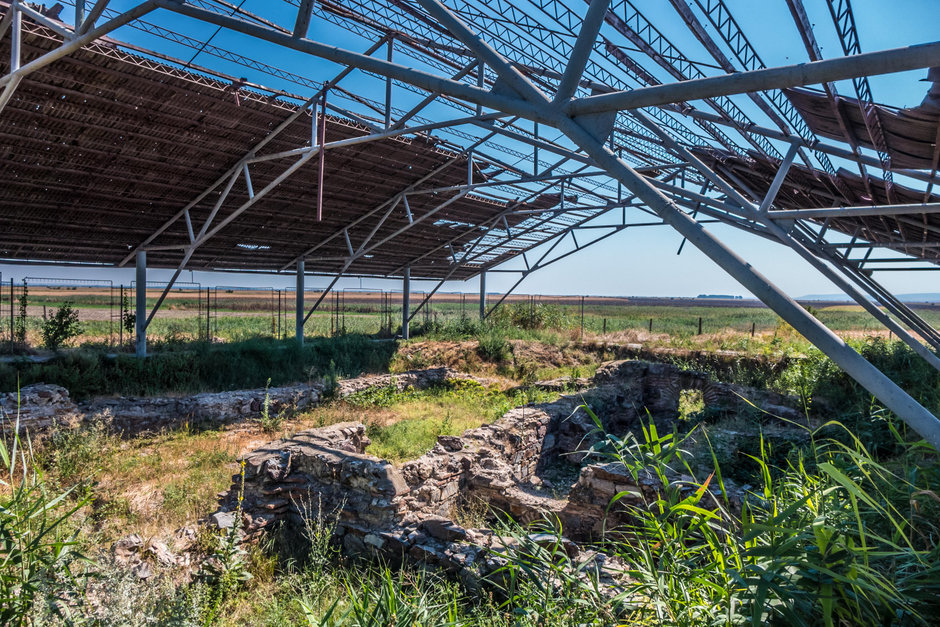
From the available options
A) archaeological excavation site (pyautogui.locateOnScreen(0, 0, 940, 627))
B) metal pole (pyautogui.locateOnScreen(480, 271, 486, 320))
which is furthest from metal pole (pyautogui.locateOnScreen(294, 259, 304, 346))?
metal pole (pyautogui.locateOnScreen(480, 271, 486, 320))

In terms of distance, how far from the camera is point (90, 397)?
11703 millimetres

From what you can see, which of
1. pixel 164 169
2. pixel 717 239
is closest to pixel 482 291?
pixel 164 169

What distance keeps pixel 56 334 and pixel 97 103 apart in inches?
284

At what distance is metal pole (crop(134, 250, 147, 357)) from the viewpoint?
13.7 metres

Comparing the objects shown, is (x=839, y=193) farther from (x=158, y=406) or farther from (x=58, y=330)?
(x=58, y=330)

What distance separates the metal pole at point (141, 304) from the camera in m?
13.7

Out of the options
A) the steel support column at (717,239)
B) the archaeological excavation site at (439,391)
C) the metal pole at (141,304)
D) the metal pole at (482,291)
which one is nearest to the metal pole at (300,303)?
the archaeological excavation site at (439,391)

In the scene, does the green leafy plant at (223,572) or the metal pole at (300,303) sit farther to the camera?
the metal pole at (300,303)

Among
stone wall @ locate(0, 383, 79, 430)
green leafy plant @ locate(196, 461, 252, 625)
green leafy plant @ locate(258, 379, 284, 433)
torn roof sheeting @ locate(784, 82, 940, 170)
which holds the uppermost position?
torn roof sheeting @ locate(784, 82, 940, 170)

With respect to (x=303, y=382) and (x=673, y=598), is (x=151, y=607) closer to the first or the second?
(x=673, y=598)

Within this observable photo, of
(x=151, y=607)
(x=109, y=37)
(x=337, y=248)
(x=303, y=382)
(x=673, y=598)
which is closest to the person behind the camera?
(x=673, y=598)

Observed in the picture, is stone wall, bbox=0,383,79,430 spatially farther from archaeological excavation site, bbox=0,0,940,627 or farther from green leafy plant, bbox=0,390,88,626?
green leafy plant, bbox=0,390,88,626

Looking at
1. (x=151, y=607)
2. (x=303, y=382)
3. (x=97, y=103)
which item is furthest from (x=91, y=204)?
(x=151, y=607)

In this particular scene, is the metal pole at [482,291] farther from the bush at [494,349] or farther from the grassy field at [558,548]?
the grassy field at [558,548]
